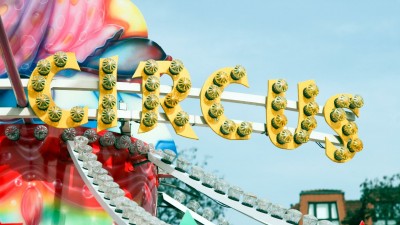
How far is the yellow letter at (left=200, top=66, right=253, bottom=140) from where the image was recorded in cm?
2891

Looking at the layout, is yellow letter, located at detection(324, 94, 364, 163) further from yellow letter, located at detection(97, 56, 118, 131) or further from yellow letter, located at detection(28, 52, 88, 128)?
yellow letter, located at detection(28, 52, 88, 128)

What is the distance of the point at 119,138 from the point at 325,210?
31836mm

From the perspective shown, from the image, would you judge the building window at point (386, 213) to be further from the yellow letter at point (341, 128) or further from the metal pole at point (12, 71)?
the metal pole at point (12, 71)

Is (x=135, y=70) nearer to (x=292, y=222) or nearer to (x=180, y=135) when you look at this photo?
(x=180, y=135)

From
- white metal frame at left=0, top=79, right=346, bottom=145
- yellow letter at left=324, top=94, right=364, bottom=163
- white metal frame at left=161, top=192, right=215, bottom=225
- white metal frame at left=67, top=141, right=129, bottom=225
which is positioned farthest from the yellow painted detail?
white metal frame at left=67, top=141, right=129, bottom=225

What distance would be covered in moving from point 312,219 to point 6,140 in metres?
8.43

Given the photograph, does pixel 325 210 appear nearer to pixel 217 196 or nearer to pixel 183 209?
pixel 183 209

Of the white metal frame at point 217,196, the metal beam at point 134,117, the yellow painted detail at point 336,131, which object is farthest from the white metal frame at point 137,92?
the white metal frame at point 217,196

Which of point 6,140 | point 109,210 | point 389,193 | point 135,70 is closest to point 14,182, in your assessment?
point 6,140

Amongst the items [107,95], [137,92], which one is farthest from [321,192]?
[107,95]

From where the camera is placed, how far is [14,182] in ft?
93.8

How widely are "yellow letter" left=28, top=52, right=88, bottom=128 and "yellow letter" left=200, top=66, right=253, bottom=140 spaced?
3.31 m

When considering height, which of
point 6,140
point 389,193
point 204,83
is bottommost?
point 389,193

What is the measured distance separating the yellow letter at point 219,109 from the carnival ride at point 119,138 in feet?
0.09
